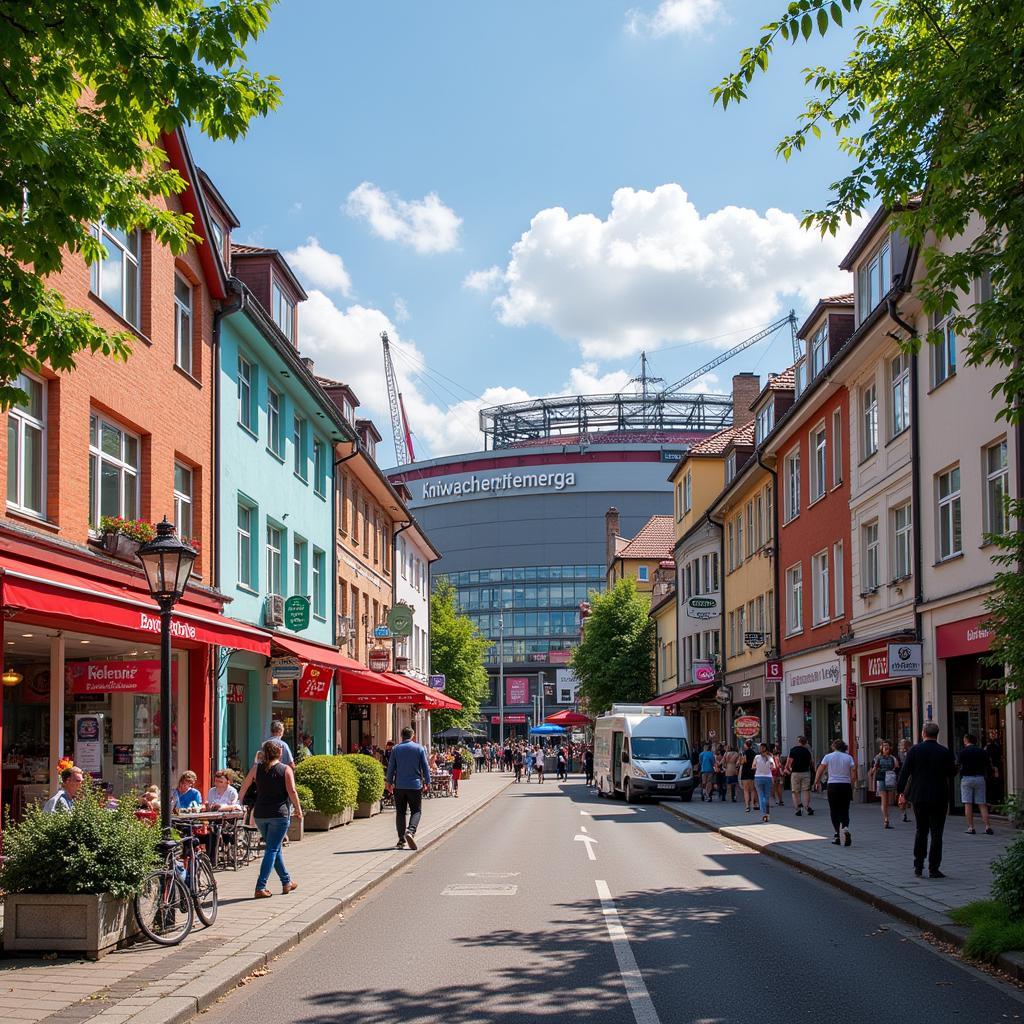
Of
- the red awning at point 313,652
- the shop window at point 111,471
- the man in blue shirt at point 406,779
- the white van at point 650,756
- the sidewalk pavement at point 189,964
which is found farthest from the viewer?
the white van at point 650,756

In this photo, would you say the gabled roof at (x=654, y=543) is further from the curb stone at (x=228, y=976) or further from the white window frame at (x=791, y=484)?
the curb stone at (x=228, y=976)

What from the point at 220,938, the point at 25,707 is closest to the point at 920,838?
the point at 220,938

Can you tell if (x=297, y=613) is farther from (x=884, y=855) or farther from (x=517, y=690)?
(x=517, y=690)

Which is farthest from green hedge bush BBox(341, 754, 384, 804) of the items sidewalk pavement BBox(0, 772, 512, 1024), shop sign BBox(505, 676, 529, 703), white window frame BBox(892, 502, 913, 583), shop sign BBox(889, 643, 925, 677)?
shop sign BBox(505, 676, 529, 703)

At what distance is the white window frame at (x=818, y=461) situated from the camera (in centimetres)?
3350

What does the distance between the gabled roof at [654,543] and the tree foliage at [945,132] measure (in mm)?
71469

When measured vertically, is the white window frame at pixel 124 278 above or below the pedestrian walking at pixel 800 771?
above

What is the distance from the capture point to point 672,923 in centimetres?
1200

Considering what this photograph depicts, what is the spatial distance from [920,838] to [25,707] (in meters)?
10.9

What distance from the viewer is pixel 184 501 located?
69.8ft

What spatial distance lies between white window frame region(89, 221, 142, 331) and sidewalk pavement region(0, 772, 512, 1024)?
25.7 ft

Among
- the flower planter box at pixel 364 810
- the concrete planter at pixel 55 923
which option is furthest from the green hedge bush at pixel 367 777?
the concrete planter at pixel 55 923

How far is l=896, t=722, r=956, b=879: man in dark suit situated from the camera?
46.9 feet

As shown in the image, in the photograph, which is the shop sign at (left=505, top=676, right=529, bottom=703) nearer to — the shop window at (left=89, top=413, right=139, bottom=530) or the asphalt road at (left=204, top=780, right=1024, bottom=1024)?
the shop window at (left=89, top=413, right=139, bottom=530)
